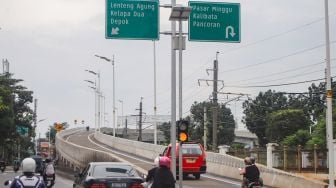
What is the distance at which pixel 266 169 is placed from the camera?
31.1 metres

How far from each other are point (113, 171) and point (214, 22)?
10.5 m

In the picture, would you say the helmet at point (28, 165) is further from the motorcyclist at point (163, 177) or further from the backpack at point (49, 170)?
the backpack at point (49, 170)

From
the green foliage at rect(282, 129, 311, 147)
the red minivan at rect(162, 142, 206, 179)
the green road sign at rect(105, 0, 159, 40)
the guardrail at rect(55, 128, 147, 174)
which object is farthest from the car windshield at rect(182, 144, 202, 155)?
the green foliage at rect(282, 129, 311, 147)

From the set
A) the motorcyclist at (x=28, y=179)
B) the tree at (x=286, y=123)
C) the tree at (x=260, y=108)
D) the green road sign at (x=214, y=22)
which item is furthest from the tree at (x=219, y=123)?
the motorcyclist at (x=28, y=179)

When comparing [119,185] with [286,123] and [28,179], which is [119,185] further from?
[286,123]

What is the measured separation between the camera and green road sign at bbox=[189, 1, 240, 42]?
2488 centimetres

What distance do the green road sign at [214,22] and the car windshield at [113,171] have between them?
9.44 m

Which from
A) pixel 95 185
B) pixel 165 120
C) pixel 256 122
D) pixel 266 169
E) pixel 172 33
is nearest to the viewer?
pixel 95 185

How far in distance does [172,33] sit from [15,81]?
72834mm

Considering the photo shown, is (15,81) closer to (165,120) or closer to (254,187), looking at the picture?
(165,120)

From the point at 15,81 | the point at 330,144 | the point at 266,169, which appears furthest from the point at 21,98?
the point at 330,144

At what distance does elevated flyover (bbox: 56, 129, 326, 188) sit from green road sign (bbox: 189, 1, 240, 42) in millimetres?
6154

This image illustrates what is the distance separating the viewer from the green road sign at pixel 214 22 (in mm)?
24875

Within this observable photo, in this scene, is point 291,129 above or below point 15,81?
below
